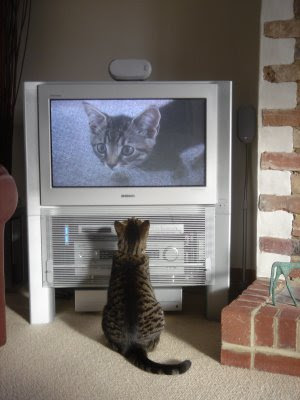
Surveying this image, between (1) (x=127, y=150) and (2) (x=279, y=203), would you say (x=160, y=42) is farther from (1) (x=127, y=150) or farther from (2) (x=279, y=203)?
(2) (x=279, y=203)

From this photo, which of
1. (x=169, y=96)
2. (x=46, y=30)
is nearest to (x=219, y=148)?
(x=169, y=96)

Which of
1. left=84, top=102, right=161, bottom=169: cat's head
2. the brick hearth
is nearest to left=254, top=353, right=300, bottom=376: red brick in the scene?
the brick hearth

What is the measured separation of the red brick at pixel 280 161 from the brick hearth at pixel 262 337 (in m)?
0.58

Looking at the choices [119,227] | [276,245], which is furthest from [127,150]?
[276,245]

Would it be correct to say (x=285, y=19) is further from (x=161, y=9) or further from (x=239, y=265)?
(x=239, y=265)

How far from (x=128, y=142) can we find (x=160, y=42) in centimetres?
82

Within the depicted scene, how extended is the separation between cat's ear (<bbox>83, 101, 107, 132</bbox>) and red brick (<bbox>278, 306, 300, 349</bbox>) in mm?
992

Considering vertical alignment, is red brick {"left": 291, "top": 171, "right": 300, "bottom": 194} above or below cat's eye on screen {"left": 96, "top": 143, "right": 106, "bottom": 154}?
below

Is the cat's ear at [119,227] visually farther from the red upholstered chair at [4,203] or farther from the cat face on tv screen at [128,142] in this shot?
the red upholstered chair at [4,203]

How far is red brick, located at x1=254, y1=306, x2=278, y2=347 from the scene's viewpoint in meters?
1.62

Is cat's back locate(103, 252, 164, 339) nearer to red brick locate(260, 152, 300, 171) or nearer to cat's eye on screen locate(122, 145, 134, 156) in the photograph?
cat's eye on screen locate(122, 145, 134, 156)

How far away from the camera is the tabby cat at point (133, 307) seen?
1.68 m

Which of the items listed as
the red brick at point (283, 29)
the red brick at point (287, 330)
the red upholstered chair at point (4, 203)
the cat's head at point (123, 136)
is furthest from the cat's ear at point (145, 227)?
the red brick at point (283, 29)

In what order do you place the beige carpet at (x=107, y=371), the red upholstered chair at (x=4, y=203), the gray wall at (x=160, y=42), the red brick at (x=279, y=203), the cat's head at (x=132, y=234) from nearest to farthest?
1. the beige carpet at (x=107, y=371)
2. the red upholstered chair at (x=4, y=203)
3. the cat's head at (x=132, y=234)
4. the red brick at (x=279, y=203)
5. the gray wall at (x=160, y=42)
